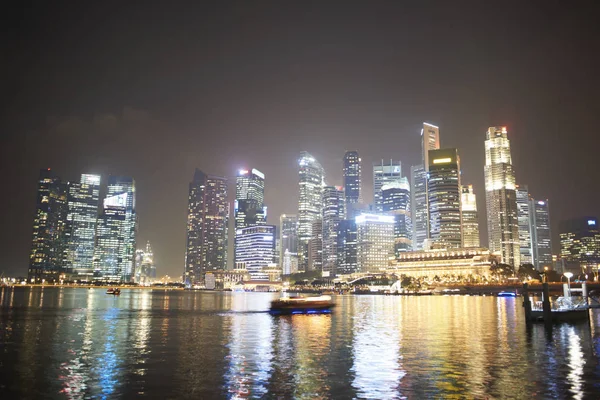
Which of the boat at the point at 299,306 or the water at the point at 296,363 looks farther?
the boat at the point at 299,306

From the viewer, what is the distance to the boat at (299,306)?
102 m

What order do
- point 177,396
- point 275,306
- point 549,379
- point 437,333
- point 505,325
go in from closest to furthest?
1. point 177,396
2. point 549,379
3. point 437,333
4. point 505,325
5. point 275,306

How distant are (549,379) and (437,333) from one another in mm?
27683

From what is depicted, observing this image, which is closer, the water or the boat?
the water

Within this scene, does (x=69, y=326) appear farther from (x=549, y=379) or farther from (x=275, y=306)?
(x=549, y=379)

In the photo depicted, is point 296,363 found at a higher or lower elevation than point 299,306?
higher

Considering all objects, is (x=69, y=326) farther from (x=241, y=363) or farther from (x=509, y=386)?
(x=509, y=386)

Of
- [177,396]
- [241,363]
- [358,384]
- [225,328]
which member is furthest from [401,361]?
[225,328]

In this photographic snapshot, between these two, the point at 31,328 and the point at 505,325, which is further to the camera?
the point at 505,325

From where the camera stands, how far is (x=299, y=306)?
4109 inches

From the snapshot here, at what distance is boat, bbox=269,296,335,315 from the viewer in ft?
334

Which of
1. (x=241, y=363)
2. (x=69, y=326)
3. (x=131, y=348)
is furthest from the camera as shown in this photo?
(x=69, y=326)

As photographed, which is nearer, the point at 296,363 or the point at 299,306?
the point at 296,363

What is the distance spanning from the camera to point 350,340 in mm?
52469
